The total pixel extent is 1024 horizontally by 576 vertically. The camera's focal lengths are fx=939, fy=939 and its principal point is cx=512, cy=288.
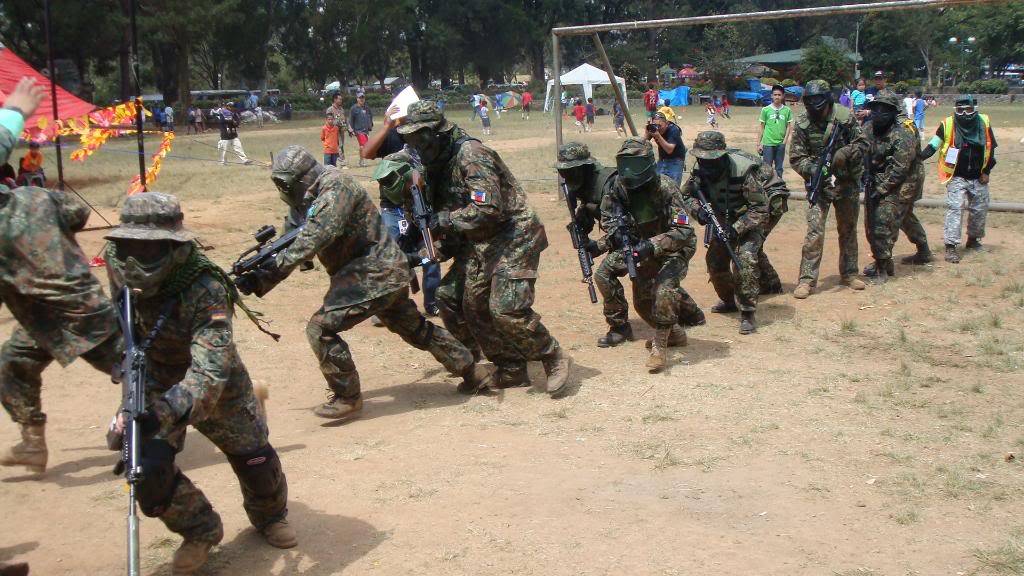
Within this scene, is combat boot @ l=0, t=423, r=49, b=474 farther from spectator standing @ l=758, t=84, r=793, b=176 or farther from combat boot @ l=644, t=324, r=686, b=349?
spectator standing @ l=758, t=84, r=793, b=176

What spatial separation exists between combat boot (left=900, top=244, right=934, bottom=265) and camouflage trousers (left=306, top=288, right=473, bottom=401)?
21.0 ft

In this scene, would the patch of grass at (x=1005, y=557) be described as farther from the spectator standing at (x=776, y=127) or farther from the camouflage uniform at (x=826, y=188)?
the spectator standing at (x=776, y=127)

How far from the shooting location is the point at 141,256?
3.94 meters

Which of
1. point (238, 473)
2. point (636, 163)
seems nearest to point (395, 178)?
point (636, 163)

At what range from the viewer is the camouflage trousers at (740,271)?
27.8 ft

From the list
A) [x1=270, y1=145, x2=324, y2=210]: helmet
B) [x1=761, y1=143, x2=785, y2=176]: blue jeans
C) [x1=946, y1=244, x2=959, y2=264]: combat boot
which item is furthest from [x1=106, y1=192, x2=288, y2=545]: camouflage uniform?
[x1=761, y1=143, x2=785, y2=176]: blue jeans

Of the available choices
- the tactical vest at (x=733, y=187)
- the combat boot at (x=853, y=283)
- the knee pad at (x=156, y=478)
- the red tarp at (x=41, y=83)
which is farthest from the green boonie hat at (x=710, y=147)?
the red tarp at (x=41, y=83)

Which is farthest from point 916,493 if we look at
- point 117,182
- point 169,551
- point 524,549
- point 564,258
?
point 117,182

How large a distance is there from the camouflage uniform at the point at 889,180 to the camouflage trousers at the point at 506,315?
16.0 feet

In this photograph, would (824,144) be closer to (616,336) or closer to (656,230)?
(656,230)

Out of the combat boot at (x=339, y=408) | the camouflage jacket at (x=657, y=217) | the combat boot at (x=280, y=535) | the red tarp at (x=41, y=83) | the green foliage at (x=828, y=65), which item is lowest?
the combat boot at (x=280, y=535)

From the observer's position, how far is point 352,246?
6.48 m

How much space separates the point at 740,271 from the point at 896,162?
2.84m

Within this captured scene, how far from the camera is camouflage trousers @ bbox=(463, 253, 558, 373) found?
6.82m
